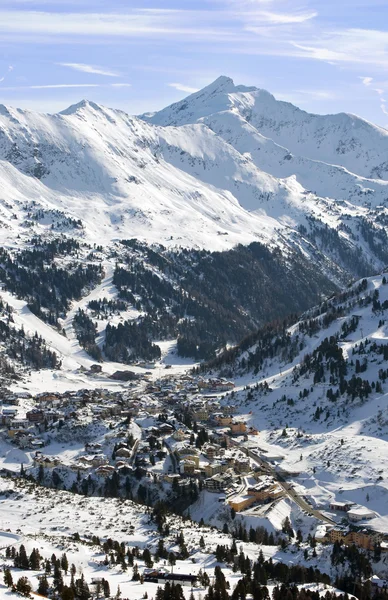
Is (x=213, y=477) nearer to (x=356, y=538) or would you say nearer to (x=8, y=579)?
(x=356, y=538)

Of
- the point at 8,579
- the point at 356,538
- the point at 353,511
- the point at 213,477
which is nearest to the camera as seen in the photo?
the point at 8,579

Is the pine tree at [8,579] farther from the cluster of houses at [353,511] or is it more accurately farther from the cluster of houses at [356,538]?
the cluster of houses at [353,511]

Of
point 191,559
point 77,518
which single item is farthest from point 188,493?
point 191,559

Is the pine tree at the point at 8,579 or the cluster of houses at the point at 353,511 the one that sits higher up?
the pine tree at the point at 8,579

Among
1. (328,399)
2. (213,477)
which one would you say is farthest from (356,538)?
(328,399)

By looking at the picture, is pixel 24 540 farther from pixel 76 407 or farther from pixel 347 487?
pixel 76 407

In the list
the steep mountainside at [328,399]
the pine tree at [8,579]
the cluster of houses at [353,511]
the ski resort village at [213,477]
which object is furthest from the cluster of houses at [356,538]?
the pine tree at [8,579]

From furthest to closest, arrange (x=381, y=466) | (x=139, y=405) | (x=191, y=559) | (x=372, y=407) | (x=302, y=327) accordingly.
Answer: (x=302, y=327) → (x=139, y=405) → (x=372, y=407) → (x=381, y=466) → (x=191, y=559)

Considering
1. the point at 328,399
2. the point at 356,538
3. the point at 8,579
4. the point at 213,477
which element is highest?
the point at 328,399

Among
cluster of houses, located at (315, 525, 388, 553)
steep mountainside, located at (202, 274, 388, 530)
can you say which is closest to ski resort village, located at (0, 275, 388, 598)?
cluster of houses, located at (315, 525, 388, 553)

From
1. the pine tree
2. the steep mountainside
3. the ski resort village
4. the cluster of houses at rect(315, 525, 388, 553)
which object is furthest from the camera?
the steep mountainside

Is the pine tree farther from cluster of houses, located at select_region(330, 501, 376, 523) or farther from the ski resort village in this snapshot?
cluster of houses, located at select_region(330, 501, 376, 523)
